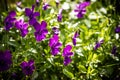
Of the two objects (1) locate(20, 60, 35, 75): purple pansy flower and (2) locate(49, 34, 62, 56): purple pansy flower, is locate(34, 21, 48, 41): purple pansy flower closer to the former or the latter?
(2) locate(49, 34, 62, 56): purple pansy flower

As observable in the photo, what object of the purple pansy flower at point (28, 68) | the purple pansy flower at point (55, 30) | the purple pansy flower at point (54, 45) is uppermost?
the purple pansy flower at point (55, 30)

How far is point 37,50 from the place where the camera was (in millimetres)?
1990

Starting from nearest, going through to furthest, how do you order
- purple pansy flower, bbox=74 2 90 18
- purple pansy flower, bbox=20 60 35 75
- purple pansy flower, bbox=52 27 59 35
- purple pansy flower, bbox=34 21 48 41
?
purple pansy flower, bbox=20 60 35 75 → purple pansy flower, bbox=34 21 48 41 → purple pansy flower, bbox=52 27 59 35 → purple pansy flower, bbox=74 2 90 18

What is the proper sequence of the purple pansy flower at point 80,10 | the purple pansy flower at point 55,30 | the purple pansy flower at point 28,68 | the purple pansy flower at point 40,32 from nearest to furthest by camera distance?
the purple pansy flower at point 28,68
the purple pansy flower at point 40,32
the purple pansy flower at point 55,30
the purple pansy flower at point 80,10

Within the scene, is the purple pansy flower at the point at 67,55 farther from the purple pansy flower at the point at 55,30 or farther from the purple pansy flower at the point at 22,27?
the purple pansy flower at the point at 22,27

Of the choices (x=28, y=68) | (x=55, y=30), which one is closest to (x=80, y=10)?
(x=55, y=30)

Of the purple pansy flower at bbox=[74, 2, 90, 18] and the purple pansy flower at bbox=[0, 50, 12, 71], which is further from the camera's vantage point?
the purple pansy flower at bbox=[74, 2, 90, 18]

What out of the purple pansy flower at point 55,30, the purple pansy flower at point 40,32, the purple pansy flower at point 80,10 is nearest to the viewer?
the purple pansy flower at point 40,32

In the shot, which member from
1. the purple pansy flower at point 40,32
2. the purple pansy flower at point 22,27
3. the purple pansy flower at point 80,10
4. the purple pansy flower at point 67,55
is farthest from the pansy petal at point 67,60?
the purple pansy flower at point 80,10

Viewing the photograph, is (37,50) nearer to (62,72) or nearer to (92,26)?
(62,72)

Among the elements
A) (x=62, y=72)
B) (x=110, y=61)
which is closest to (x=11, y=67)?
(x=62, y=72)

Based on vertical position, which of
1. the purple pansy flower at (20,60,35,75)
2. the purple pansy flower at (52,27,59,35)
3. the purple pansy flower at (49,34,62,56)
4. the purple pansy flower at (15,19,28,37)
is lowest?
the purple pansy flower at (20,60,35,75)

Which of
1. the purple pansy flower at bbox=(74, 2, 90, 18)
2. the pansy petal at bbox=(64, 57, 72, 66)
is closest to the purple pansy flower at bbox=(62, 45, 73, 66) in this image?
the pansy petal at bbox=(64, 57, 72, 66)

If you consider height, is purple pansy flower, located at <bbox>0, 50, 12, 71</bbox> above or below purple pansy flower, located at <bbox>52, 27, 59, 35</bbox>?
below
